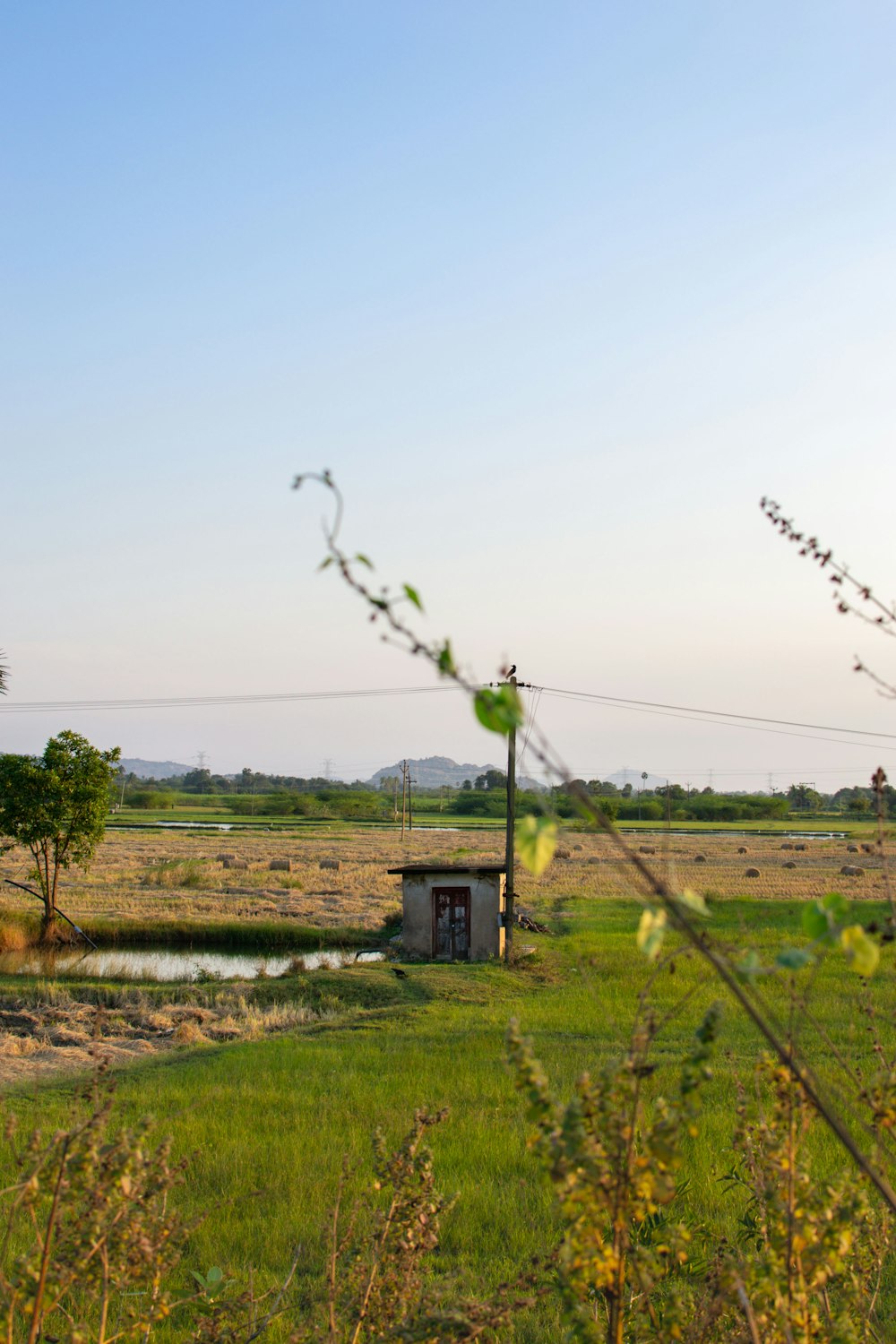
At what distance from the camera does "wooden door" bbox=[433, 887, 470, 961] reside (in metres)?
24.8

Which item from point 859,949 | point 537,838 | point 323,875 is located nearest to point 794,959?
point 859,949

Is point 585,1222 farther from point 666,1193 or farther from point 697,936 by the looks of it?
point 697,936

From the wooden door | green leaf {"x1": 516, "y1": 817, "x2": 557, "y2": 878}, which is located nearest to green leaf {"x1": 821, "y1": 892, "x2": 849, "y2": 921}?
green leaf {"x1": 516, "y1": 817, "x2": 557, "y2": 878}

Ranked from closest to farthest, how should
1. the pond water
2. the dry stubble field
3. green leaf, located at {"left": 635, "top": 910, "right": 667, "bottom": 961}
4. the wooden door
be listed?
green leaf, located at {"left": 635, "top": 910, "right": 667, "bottom": 961}, the dry stubble field, the pond water, the wooden door

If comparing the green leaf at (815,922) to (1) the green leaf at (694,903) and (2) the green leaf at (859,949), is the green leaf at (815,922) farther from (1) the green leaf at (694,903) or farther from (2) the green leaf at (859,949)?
(1) the green leaf at (694,903)

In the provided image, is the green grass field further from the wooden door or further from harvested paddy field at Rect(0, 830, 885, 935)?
the wooden door

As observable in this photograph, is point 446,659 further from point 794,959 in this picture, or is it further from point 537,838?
point 794,959

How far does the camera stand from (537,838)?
1186 mm

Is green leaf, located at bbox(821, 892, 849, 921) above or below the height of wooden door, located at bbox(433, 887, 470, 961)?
above

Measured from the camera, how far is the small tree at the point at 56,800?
2647cm

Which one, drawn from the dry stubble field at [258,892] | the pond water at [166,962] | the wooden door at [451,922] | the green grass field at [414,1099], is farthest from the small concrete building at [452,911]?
the green grass field at [414,1099]

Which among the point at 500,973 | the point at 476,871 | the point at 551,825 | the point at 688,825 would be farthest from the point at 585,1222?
the point at 688,825

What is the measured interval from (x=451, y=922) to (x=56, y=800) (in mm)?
10839

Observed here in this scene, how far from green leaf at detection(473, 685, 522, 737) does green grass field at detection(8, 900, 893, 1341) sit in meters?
1.03
